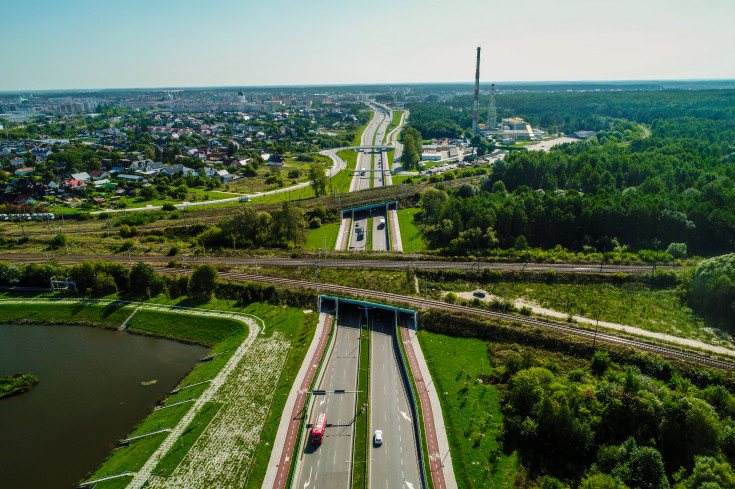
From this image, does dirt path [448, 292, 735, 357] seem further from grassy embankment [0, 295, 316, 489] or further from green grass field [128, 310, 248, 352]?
green grass field [128, 310, 248, 352]

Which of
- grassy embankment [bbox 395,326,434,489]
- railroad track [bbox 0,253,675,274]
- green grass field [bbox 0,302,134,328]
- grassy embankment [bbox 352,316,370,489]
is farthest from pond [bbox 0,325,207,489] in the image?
grassy embankment [bbox 395,326,434,489]

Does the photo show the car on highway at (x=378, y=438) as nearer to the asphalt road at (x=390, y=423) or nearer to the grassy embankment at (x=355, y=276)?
the asphalt road at (x=390, y=423)

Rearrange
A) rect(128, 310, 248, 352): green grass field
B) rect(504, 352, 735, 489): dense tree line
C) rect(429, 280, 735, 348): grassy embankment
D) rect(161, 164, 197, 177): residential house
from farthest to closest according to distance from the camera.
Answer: rect(161, 164, 197, 177): residential house
rect(128, 310, 248, 352): green grass field
rect(429, 280, 735, 348): grassy embankment
rect(504, 352, 735, 489): dense tree line

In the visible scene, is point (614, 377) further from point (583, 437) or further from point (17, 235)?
point (17, 235)

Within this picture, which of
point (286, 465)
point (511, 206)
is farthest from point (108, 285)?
point (511, 206)

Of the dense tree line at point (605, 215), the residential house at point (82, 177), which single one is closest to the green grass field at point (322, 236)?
the dense tree line at point (605, 215)

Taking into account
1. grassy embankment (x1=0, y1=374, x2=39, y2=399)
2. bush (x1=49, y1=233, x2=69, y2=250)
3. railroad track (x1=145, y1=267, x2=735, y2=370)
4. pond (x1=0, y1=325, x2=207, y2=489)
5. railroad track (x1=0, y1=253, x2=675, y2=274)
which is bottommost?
pond (x1=0, y1=325, x2=207, y2=489)
